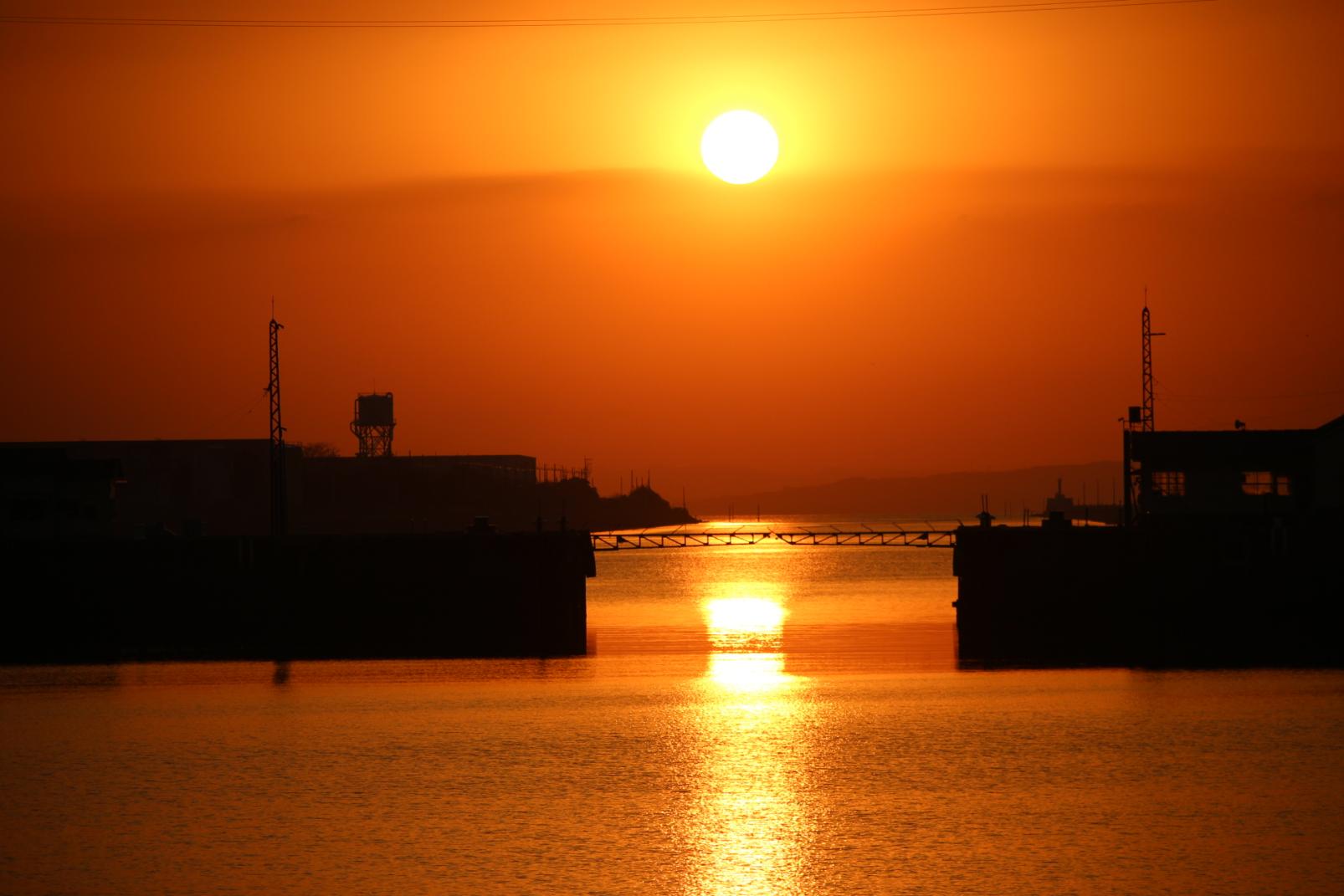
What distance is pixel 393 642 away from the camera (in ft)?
274

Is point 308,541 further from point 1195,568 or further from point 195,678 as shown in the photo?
point 1195,568

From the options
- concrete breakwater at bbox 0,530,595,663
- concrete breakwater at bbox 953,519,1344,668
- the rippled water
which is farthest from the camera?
concrete breakwater at bbox 0,530,595,663

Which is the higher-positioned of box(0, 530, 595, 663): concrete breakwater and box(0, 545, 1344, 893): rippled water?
box(0, 530, 595, 663): concrete breakwater

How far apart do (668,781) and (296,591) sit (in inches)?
1937

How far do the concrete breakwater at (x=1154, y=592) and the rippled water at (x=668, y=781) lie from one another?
1042 centimetres

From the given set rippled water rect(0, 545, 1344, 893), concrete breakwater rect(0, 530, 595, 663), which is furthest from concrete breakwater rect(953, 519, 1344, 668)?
concrete breakwater rect(0, 530, 595, 663)

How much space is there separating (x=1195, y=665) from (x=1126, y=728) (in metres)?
20.3

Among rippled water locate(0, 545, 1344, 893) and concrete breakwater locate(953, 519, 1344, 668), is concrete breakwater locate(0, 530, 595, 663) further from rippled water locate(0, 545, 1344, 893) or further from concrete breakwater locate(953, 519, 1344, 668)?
concrete breakwater locate(953, 519, 1344, 668)

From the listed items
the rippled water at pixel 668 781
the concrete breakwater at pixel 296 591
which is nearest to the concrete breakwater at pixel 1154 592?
the rippled water at pixel 668 781

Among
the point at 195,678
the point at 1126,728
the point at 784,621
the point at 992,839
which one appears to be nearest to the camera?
the point at 992,839

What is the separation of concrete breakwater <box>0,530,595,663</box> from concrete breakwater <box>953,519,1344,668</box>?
2236 centimetres

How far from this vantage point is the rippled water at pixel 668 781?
106 ft

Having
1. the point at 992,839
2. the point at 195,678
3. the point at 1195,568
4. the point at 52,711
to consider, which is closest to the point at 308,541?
the point at 195,678

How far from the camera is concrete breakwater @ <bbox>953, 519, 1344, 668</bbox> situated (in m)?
76.9
